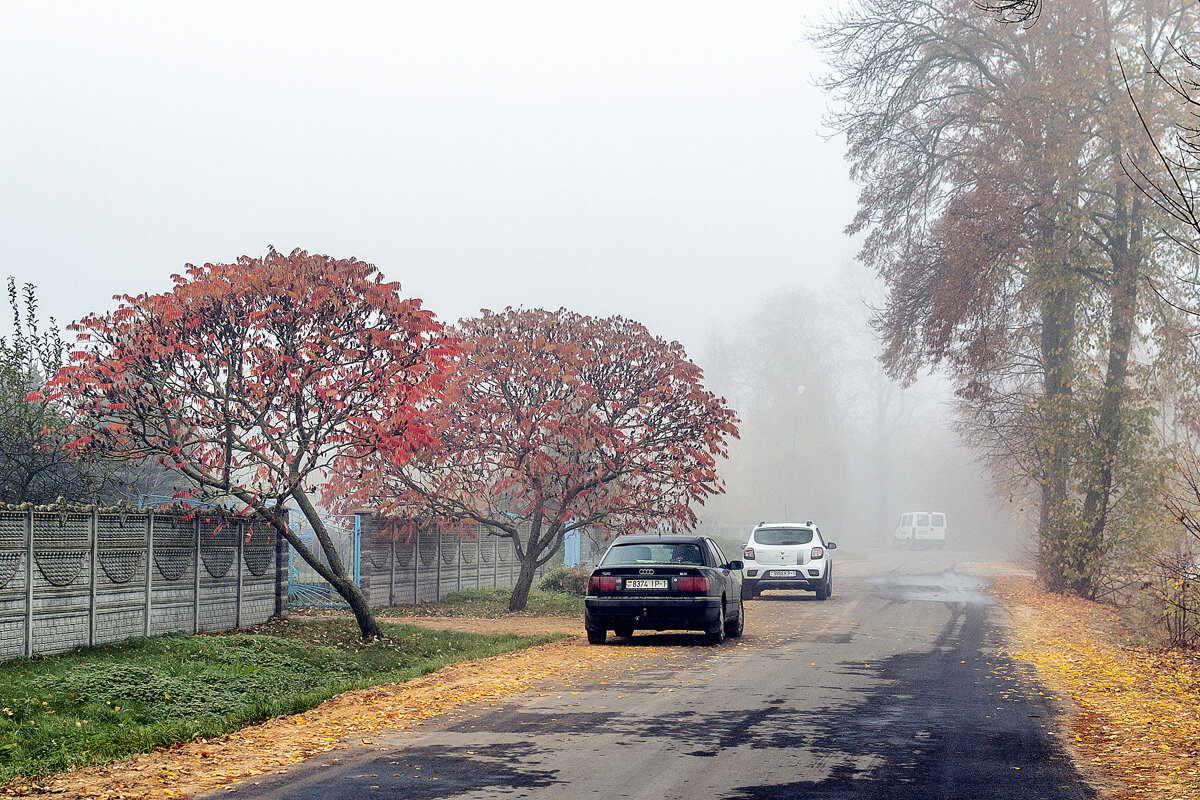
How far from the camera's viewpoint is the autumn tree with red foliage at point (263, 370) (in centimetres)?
1454

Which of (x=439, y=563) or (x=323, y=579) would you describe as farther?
(x=439, y=563)

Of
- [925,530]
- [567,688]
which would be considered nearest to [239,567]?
[567,688]

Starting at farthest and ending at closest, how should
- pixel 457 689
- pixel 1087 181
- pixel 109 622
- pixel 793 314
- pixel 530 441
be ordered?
pixel 793 314 → pixel 1087 181 → pixel 530 441 → pixel 109 622 → pixel 457 689

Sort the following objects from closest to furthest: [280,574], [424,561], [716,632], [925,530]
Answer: [716,632], [280,574], [424,561], [925,530]

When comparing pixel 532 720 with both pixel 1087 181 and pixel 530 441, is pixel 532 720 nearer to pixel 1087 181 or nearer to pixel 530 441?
pixel 530 441

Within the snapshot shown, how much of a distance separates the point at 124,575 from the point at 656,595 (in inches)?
269

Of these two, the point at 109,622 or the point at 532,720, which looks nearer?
the point at 532,720

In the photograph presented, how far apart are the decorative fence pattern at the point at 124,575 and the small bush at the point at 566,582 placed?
9.96 metres

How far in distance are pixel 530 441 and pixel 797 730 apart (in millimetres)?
12097

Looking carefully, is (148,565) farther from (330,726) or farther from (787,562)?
(787,562)

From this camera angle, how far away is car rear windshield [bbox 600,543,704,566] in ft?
54.5

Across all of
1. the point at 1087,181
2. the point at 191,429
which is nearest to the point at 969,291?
the point at 1087,181

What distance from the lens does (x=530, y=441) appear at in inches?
821

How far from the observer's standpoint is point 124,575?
14.1m
